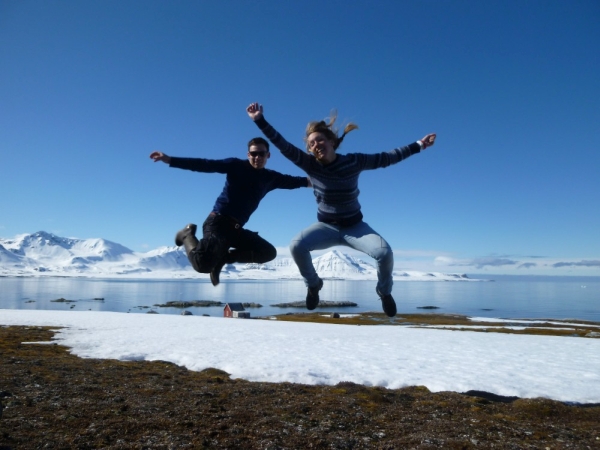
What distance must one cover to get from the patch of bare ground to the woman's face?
8276 mm

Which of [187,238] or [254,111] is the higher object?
[254,111]

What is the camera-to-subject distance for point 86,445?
384 inches

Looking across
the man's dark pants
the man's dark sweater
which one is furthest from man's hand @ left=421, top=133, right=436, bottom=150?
the man's dark pants

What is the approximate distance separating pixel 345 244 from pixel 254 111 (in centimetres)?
204

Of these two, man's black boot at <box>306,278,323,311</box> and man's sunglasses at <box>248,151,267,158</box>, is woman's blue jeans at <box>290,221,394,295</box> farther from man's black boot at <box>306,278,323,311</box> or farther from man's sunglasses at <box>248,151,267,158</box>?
man's sunglasses at <box>248,151,267,158</box>

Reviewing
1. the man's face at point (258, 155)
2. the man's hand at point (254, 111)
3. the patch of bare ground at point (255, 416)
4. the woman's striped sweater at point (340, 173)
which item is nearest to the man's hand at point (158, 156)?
the man's face at point (258, 155)

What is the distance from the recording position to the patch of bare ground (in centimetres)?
1055

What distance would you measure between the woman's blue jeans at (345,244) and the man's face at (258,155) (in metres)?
1.12

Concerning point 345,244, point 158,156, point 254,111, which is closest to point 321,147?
point 254,111

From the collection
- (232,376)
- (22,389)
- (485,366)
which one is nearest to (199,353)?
(232,376)

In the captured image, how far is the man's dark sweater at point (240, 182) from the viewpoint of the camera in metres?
5.73

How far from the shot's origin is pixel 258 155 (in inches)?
217

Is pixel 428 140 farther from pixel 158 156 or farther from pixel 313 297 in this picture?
pixel 158 156

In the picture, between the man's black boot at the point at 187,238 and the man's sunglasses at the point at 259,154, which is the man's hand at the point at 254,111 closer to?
the man's sunglasses at the point at 259,154
